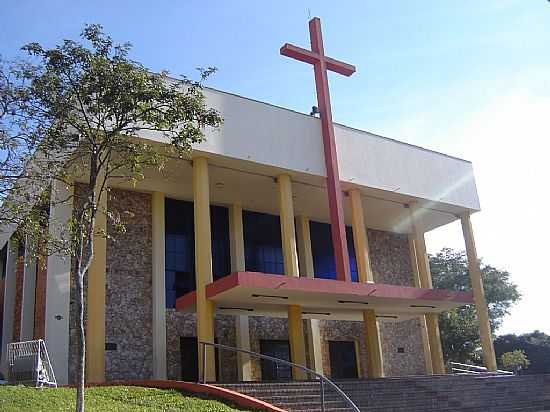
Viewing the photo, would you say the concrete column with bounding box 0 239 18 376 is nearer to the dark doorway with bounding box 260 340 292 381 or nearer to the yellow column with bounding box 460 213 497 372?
the dark doorway with bounding box 260 340 292 381

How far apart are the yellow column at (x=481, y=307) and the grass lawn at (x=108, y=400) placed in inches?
475

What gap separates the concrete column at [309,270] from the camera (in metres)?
19.9

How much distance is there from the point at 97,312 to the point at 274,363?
20.0 ft

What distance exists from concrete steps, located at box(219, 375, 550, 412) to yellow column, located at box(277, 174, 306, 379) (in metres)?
2.51

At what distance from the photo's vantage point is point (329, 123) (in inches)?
736

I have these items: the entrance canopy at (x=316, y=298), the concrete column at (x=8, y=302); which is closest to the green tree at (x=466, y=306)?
the entrance canopy at (x=316, y=298)

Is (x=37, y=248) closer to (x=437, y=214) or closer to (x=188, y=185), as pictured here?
(x=188, y=185)

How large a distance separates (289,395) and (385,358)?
1053cm

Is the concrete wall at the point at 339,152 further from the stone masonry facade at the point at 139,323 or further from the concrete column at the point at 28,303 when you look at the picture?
the concrete column at the point at 28,303

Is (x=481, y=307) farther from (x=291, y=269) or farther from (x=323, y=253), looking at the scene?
(x=291, y=269)

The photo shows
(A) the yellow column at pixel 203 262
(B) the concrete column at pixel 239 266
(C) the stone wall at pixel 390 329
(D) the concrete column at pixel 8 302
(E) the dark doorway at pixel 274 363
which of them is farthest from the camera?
(C) the stone wall at pixel 390 329

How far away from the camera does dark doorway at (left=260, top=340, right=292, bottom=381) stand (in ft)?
62.2

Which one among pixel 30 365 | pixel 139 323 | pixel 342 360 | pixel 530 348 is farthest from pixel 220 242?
pixel 530 348

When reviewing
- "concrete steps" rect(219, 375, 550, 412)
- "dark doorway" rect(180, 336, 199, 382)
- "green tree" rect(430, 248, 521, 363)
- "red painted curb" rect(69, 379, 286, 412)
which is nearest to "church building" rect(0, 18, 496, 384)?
"dark doorway" rect(180, 336, 199, 382)
